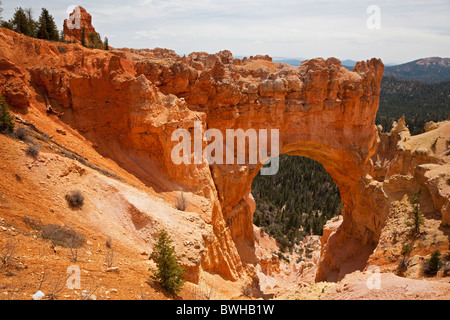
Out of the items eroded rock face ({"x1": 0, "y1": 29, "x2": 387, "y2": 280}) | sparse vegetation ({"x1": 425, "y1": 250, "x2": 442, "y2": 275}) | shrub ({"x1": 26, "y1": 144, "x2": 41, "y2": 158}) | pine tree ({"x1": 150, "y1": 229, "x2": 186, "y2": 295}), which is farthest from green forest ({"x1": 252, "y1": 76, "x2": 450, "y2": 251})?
shrub ({"x1": 26, "y1": 144, "x2": 41, "y2": 158})

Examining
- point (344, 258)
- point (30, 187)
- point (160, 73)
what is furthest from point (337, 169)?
point (30, 187)

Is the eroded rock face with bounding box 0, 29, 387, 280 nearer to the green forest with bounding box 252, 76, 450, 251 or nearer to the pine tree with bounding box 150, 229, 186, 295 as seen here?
the pine tree with bounding box 150, 229, 186, 295

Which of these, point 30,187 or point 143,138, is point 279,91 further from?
point 30,187

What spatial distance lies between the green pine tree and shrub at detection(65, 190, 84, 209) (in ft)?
10.8

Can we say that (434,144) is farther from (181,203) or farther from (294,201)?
(181,203)

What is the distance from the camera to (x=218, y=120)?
18844mm

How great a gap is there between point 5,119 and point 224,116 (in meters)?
11.6

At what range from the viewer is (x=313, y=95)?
21109 millimetres

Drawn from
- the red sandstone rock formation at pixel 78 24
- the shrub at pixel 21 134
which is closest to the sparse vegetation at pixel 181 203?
the shrub at pixel 21 134

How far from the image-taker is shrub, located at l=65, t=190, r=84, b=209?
9836mm

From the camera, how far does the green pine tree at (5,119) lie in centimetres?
1015

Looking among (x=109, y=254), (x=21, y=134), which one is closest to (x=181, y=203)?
(x=109, y=254)

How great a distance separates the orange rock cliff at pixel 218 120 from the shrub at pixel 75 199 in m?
1.72
